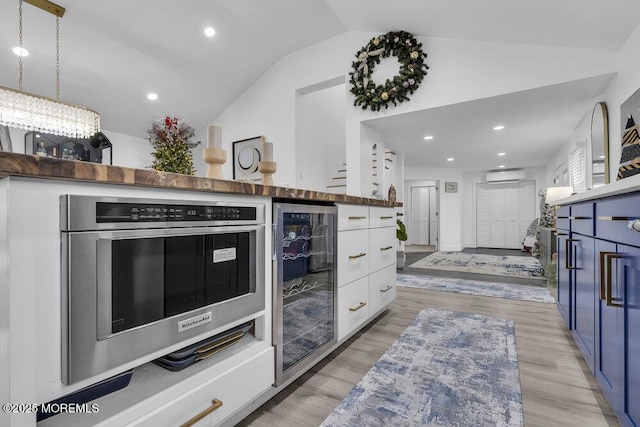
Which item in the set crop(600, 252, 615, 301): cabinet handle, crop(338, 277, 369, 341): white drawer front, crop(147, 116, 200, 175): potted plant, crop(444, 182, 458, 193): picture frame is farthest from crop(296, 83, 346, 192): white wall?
crop(444, 182, 458, 193): picture frame

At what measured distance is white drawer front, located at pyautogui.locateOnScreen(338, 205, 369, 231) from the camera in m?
1.89

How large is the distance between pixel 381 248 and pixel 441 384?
3.61 ft

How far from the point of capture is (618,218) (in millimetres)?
1109

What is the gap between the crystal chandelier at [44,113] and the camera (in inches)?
104

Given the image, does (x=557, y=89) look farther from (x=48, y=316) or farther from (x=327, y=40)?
(x=48, y=316)

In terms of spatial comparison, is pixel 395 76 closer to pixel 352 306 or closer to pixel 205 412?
pixel 352 306

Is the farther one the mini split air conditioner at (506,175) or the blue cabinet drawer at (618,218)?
the mini split air conditioner at (506,175)

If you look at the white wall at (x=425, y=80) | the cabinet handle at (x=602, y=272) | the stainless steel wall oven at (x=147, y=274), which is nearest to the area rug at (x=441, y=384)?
the cabinet handle at (x=602, y=272)

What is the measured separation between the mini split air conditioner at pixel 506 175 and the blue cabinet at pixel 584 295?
6847mm

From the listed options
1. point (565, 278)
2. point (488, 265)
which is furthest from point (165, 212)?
point (488, 265)

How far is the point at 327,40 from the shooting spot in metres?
3.86

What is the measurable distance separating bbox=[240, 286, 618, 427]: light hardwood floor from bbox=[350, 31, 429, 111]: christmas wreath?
7.59 ft

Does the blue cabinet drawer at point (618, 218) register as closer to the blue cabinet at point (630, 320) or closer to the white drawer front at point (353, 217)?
the blue cabinet at point (630, 320)

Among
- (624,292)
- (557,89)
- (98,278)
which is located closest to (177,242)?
(98,278)
